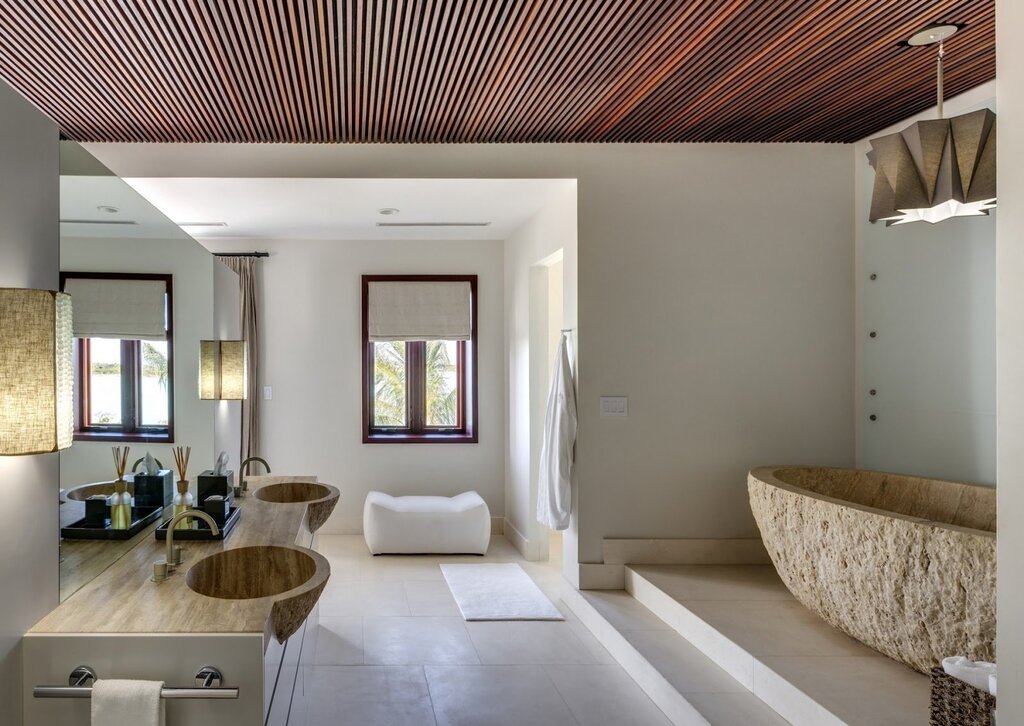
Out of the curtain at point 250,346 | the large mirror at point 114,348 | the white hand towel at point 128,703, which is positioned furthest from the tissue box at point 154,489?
the curtain at point 250,346

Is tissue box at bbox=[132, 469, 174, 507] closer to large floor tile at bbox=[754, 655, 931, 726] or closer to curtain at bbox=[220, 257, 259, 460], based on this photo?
A: large floor tile at bbox=[754, 655, 931, 726]

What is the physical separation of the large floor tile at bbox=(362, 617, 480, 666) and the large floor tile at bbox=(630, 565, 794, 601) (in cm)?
101

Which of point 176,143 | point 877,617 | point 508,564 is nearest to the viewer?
point 877,617

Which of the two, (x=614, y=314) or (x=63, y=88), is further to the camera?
(x=614, y=314)

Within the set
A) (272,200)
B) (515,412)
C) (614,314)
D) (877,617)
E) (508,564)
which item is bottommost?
(508,564)

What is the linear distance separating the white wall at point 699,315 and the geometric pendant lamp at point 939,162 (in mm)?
1365

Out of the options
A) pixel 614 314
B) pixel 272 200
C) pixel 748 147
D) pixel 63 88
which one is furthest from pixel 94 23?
pixel 748 147

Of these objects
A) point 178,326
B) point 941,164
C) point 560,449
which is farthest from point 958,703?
point 178,326

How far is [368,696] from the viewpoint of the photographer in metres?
3.14

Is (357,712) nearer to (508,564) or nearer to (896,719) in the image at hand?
(896,719)

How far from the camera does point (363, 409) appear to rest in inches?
245

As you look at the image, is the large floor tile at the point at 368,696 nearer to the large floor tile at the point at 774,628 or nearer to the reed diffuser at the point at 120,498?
the reed diffuser at the point at 120,498

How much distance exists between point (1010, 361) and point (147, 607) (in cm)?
207

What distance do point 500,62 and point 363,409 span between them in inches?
151
